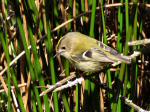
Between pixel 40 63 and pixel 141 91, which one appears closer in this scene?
pixel 40 63

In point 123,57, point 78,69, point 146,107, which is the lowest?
point 146,107

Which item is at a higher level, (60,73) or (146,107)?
(60,73)

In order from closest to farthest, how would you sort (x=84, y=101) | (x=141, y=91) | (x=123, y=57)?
(x=123, y=57) < (x=84, y=101) < (x=141, y=91)

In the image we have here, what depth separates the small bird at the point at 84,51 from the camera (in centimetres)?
181

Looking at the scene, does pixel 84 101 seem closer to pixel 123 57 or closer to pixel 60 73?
pixel 60 73

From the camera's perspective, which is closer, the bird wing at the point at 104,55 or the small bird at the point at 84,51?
the bird wing at the point at 104,55

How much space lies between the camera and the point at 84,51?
1930 millimetres

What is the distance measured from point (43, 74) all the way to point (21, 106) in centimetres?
21

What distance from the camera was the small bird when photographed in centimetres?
181

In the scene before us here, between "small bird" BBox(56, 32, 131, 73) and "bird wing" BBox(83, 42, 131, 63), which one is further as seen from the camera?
"small bird" BBox(56, 32, 131, 73)

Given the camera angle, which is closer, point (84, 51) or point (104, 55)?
point (104, 55)

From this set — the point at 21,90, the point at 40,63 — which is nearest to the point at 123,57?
the point at 40,63

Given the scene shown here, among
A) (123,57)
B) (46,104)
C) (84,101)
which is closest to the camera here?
(123,57)

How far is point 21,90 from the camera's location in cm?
211
